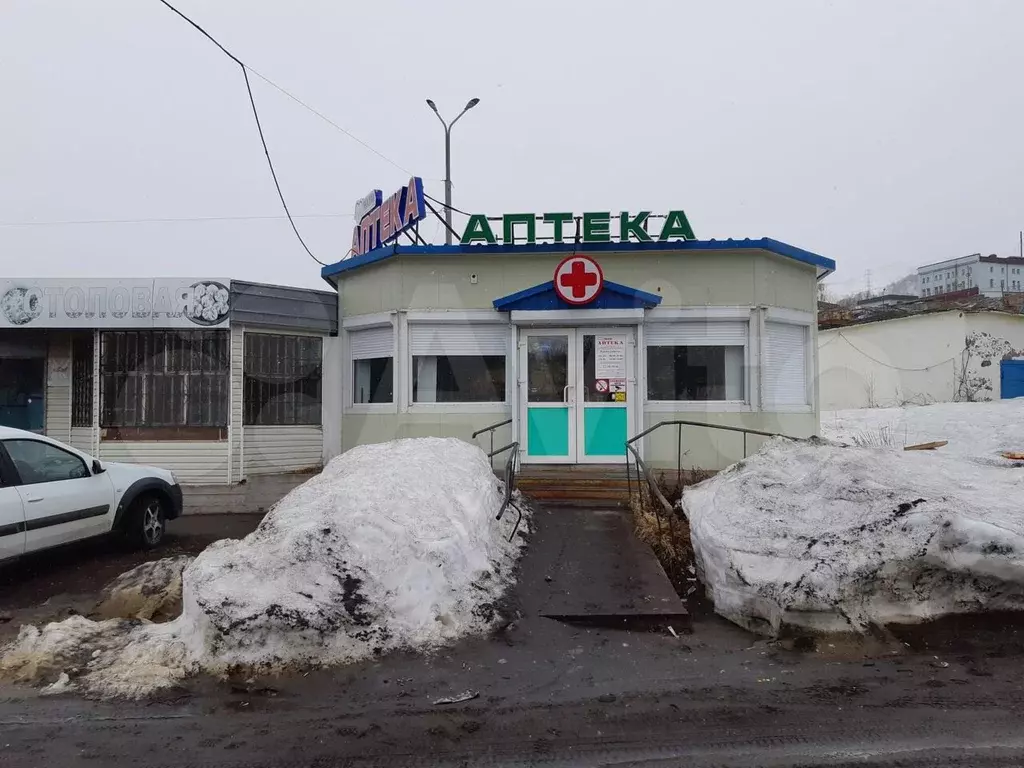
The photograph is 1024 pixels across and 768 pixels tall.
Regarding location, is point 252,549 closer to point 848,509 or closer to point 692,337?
point 848,509

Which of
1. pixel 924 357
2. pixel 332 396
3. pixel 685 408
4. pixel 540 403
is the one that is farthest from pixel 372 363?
pixel 924 357

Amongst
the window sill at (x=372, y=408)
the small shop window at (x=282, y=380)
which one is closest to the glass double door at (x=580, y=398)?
the window sill at (x=372, y=408)

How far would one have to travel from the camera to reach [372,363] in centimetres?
1101

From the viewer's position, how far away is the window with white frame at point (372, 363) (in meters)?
10.6

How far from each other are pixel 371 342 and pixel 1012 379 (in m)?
19.5

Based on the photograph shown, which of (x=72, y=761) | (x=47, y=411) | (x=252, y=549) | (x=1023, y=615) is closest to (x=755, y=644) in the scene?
(x=1023, y=615)

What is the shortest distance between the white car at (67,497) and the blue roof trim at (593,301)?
5.10 m

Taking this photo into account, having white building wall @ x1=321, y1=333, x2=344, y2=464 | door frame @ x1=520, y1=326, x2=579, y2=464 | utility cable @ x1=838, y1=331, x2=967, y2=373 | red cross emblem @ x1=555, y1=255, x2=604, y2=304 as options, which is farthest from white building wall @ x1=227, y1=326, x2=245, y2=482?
utility cable @ x1=838, y1=331, x2=967, y2=373

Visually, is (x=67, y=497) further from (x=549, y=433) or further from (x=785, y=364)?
(x=785, y=364)

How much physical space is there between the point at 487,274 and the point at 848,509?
632cm

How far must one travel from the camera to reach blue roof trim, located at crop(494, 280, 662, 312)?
968cm

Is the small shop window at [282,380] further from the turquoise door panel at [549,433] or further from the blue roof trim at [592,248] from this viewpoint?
the turquoise door panel at [549,433]

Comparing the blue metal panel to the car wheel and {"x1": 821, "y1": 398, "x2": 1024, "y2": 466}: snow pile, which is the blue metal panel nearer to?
{"x1": 821, "y1": 398, "x2": 1024, "y2": 466}: snow pile

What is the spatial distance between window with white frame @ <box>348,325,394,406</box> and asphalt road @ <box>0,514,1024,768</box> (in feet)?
21.0
